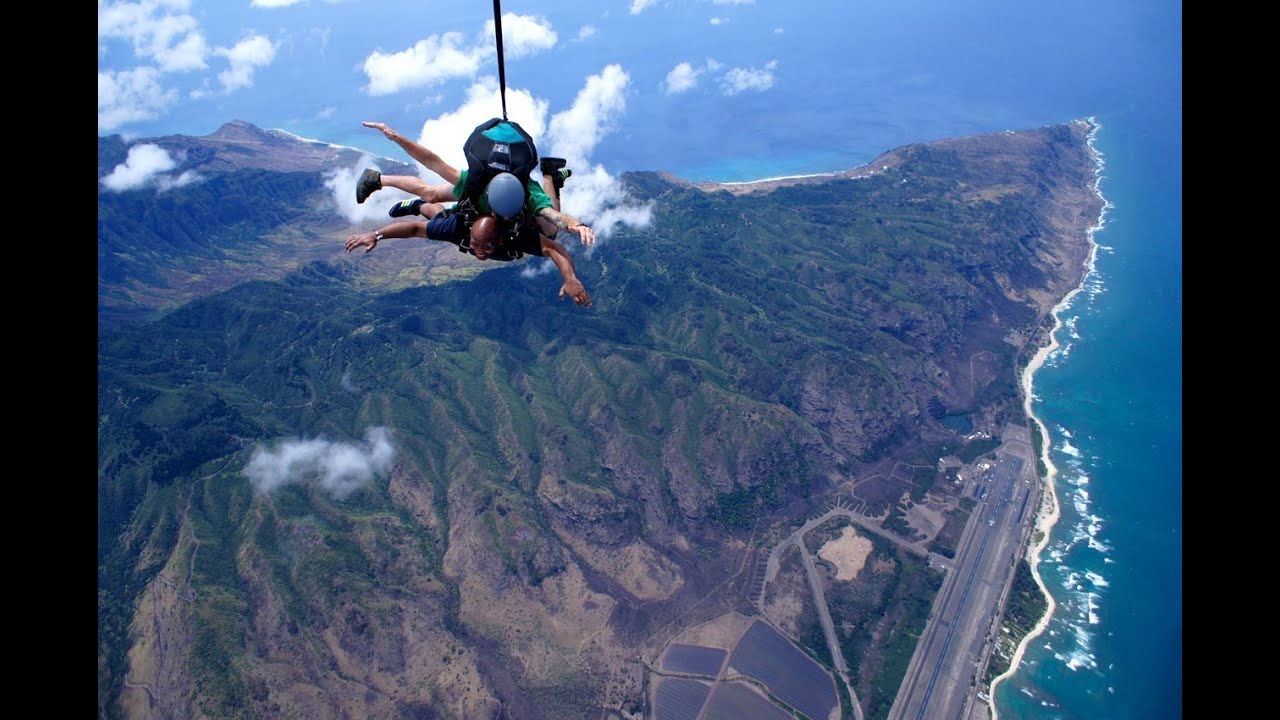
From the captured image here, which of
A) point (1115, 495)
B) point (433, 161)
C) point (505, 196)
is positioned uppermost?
point (433, 161)

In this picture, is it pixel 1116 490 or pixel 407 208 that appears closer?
pixel 407 208

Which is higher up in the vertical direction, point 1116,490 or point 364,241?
point 364,241

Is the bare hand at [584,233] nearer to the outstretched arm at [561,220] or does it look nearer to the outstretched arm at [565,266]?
the outstretched arm at [561,220]

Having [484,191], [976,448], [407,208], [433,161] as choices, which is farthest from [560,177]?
[976,448]

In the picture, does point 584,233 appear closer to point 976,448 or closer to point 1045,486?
point 1045,486

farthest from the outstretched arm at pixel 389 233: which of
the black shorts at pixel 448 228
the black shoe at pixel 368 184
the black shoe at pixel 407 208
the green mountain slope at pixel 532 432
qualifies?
the green mountain slope at pixel 532 432

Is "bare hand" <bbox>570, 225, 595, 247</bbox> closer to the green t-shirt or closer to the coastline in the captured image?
the green t-shirt
